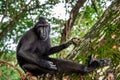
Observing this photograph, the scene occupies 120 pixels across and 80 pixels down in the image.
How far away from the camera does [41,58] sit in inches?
155

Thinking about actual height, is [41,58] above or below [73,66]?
below

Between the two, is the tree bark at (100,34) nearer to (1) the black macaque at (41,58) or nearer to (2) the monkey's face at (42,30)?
(1) the black macaque at (41,58)

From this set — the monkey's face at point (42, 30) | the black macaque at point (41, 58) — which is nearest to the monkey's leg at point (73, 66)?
the black macaque at point (41, 58)

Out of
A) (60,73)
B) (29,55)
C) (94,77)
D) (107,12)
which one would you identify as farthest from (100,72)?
(29,55)

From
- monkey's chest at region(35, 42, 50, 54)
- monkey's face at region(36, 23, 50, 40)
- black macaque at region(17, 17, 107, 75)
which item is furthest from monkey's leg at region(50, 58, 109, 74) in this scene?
monkey's face at region(36, 23, 50, 40)

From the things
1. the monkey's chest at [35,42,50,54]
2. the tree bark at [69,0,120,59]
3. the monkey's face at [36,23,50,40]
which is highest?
the tree bark at [69,0,120,59]

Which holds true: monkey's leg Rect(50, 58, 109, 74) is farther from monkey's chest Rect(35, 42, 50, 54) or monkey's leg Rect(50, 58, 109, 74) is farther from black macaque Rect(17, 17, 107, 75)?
monkey's chest Rect(35, 42, 50, 54)

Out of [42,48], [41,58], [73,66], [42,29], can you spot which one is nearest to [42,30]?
[42,29]

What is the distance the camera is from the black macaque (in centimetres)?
324

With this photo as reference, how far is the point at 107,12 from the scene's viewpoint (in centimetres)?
365

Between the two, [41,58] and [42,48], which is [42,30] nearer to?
[42,48]

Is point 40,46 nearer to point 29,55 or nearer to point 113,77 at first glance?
point 29,55

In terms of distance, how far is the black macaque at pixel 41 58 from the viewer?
10.6ft

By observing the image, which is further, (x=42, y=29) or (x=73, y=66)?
(x=42, y=29)
